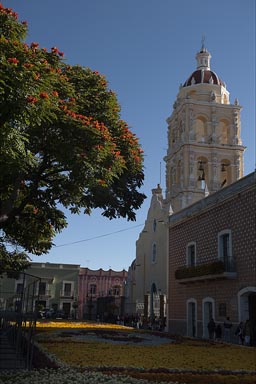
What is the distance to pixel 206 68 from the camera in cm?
4622

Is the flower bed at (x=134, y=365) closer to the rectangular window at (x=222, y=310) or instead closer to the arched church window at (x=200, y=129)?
the rectangular window at (x=222, y=310)

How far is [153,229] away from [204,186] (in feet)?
20.5

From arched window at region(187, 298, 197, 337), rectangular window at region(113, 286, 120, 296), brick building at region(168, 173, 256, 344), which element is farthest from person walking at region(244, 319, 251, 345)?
rectangular window at region(113, 286, 120, 296)

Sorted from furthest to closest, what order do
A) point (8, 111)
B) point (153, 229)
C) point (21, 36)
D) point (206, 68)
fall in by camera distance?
point (206, 68) < point (153, 229) < point (21, 36) < point (8, 111)

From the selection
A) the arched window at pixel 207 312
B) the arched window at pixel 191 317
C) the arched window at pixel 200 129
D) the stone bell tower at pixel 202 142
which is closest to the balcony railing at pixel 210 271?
the arched window at pixel 207 312

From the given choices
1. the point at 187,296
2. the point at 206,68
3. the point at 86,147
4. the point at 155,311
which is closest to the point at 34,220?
the point at 86,147

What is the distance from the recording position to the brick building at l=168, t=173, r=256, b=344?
20.9 m

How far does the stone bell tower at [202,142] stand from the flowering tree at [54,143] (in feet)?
71.9

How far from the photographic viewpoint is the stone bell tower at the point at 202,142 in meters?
40.1

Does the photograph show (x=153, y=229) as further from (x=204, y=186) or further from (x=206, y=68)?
(x=206, y=68)

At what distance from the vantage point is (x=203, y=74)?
45.1 meters

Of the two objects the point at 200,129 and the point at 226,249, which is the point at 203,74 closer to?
the point at 200,129

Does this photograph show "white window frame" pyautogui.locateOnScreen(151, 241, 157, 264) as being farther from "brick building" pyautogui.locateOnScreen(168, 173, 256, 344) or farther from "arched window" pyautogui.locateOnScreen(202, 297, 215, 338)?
"arched window" pyautogui.locateOnScreen(202, 297, 215, 338)

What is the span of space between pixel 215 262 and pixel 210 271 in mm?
623
